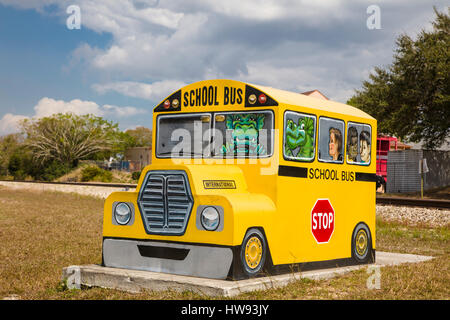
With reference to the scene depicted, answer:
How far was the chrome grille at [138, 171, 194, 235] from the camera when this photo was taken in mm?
6996

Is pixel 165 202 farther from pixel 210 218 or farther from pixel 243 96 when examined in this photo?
pixel 243 96

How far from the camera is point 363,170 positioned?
30.3 ft

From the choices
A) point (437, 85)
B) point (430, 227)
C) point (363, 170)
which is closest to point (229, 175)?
point (363, 170)

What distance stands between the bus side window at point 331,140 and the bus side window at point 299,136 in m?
0.22

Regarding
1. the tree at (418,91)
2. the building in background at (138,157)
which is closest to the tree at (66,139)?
the building in background at (138,157)

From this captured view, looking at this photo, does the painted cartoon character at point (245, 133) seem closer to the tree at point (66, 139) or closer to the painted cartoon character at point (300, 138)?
the painted cartoon character at point (300, 138)

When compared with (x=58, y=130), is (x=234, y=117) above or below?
below

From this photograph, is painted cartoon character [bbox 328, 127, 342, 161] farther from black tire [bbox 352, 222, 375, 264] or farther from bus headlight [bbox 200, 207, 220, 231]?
bus headlight [bbox 200, 207, 220, 231]

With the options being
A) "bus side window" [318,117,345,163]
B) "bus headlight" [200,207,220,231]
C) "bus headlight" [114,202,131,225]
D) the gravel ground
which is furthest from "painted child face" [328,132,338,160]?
the gravel ground

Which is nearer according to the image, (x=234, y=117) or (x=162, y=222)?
(x=162, y=222)

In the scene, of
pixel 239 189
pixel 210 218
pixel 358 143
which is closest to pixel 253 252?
pixel 210 218

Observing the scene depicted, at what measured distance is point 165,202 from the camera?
23.3 ft

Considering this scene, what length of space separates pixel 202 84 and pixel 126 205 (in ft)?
6.55
